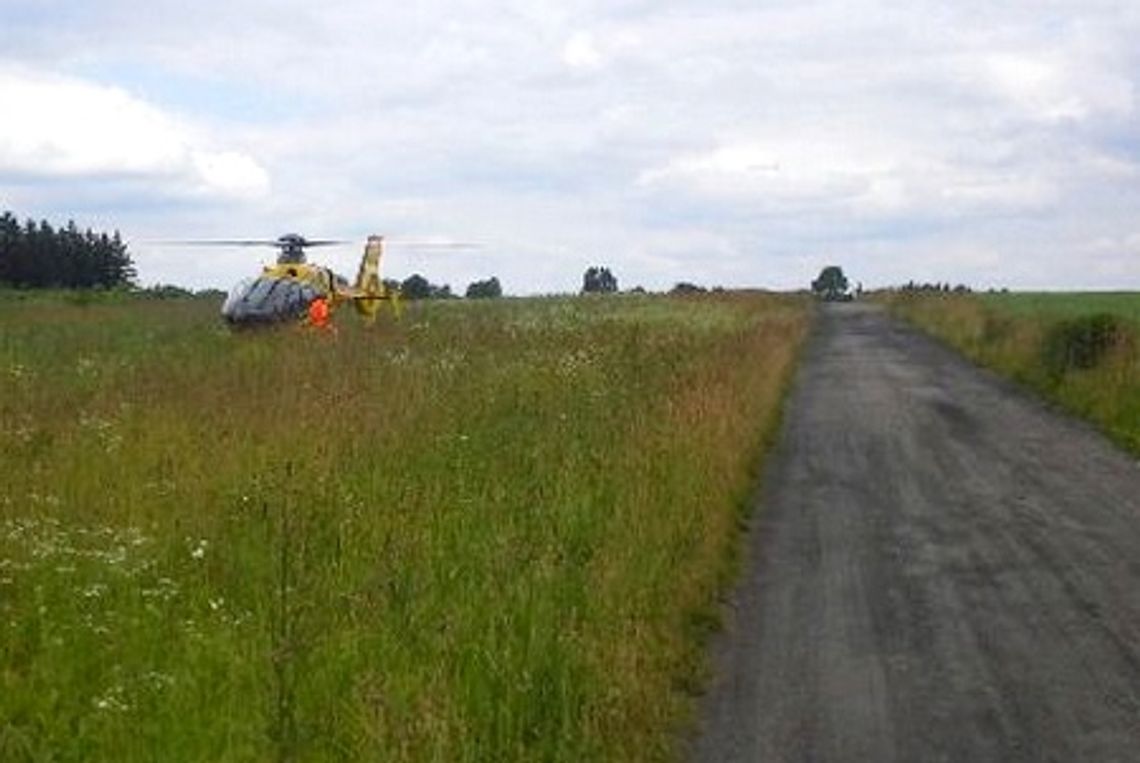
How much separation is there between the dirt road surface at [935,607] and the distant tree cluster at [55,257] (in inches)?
3495

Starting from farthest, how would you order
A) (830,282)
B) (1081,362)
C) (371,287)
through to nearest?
(830,282)
(371,287)
(1081,362)

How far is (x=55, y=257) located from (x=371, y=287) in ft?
216

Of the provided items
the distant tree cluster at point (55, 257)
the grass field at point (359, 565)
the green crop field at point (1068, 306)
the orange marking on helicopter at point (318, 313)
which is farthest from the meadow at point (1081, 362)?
the distant tree cluster at point (55, 257)

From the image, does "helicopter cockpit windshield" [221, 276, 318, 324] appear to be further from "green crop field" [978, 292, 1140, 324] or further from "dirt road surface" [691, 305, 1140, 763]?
"green crop field" [978, 292, 1140, 324]

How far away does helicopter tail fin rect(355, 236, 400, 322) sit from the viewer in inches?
1547

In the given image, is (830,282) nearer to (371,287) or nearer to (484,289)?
(484,289)

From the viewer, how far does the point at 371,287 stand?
132 feet

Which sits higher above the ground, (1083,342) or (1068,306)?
(1068,306)

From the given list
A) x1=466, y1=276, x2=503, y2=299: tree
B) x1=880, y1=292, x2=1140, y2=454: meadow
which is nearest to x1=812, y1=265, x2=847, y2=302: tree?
x1=466, y1=276, x2=503, y2=299: tree

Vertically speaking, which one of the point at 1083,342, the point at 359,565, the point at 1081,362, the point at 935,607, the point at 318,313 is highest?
the point at 318,313

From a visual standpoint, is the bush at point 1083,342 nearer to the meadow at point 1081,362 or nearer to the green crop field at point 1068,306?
the meadow at point 1081,362

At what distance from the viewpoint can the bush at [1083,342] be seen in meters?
23.9

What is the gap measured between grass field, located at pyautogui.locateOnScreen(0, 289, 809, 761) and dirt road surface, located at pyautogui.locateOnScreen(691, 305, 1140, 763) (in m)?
0.47

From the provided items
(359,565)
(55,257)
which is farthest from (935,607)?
(55,257)
